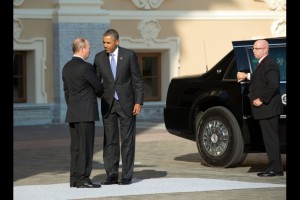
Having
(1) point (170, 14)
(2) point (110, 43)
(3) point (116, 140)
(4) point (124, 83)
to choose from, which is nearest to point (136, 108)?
(4) point (124, 83)

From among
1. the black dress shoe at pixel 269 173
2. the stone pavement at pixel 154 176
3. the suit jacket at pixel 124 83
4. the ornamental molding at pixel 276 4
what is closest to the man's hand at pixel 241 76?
the stone pavement at pixel 154 176

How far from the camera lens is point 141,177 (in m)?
13.7

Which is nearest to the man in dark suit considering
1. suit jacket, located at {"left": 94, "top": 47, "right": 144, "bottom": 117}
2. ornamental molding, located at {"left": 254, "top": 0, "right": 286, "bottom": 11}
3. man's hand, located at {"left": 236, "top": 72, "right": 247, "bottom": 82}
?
suit jacket, located at {"left": 94, "top": 47, "right": 144, "bottom": 117}

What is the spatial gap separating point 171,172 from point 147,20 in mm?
13609

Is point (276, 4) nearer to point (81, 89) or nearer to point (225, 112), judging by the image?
point (225, 112)

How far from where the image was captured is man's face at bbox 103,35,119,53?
42.2 ft

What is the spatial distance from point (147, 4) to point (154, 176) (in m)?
14.2

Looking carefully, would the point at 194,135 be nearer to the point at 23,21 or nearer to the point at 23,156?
the point at 23,156

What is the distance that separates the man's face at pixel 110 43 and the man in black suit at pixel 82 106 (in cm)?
38

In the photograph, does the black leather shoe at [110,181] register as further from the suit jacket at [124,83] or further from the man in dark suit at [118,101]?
the suit jacket at [124,83]

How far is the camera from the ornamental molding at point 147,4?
27484 mm

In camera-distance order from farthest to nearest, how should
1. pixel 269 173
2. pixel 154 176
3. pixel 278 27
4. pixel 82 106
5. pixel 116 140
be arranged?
pixel 278 27
pixel 154 176
pixel 269 173
pixel 116 140
pixel 82 106

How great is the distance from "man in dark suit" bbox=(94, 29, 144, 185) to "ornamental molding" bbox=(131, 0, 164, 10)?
1458 centimetres

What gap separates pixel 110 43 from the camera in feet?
42.2
